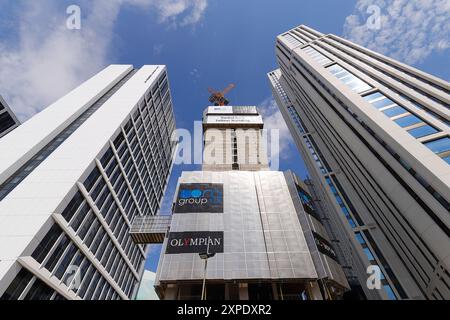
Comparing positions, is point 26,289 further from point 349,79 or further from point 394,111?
point 349,79

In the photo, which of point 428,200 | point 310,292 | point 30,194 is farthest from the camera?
point 30,194

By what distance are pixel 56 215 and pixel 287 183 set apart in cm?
3616

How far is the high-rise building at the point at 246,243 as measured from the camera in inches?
931

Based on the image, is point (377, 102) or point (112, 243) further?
point (112, 243)

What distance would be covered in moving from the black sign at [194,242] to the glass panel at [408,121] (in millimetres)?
25148

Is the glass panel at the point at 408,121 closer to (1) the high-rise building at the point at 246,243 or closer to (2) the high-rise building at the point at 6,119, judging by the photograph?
(1) the high-rise building at the point at 246,243

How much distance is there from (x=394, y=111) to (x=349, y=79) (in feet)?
39.0

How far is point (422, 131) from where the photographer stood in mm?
21438

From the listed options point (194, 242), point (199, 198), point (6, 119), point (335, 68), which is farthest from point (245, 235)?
point (6, 119)

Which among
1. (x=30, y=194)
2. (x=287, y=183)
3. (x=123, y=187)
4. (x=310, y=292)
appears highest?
(x=123, y=187)

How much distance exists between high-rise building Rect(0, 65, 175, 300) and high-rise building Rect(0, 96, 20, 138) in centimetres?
1416

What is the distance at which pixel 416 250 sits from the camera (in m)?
22.6
